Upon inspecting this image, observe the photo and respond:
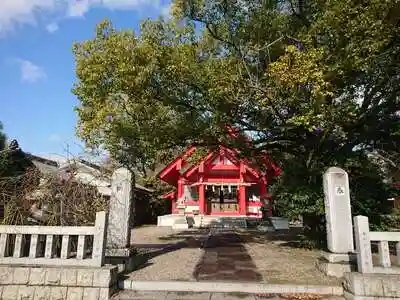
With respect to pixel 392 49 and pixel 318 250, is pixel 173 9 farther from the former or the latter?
pixel 318 250

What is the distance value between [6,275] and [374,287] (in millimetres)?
6871

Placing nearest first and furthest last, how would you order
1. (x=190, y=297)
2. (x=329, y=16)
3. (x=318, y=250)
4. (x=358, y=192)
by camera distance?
(x=190, y=297) → (x=329, y=16) → (x=358, y=192) → (x=318, y=250)

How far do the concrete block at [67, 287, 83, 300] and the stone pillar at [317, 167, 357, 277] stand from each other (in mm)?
5185

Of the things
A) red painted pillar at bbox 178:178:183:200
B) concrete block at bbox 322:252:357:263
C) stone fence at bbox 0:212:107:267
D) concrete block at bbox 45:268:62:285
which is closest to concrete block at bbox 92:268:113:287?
stone fence at bbox 0:212:107:267

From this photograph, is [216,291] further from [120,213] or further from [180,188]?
[180,188]

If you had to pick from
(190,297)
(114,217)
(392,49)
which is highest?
(392,49)

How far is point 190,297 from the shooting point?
661 centimetres

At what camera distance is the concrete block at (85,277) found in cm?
664

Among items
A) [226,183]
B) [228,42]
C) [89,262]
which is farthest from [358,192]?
[226,183]

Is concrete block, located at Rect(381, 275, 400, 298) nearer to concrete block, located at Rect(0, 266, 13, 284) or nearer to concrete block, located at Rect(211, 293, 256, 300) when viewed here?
concrete block, located at Rect(211, 293, 256, 300)

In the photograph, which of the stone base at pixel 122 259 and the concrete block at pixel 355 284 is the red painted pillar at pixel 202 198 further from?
the concrete block at pixel 355 284

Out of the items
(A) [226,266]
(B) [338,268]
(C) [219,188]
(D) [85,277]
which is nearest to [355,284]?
(B) [338,268]

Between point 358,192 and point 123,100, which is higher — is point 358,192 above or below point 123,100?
below

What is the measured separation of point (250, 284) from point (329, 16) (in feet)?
21.4
